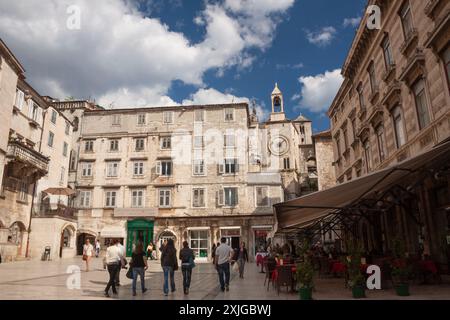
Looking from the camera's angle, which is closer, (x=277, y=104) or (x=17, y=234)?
(x=17, y=234)

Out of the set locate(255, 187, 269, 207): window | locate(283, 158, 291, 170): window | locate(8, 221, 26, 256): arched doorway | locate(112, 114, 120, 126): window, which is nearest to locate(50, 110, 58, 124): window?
locate(112, 114, 120, 126): window

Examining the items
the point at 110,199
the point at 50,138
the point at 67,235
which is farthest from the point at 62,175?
the point at 67,235

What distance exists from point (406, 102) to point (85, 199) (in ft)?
101

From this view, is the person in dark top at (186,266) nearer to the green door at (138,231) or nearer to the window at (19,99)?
the window at (19,99)

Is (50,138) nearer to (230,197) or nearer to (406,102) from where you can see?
(230,197)

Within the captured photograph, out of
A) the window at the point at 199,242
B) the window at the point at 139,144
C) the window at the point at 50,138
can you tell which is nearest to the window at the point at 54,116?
the window at the point at 50,138

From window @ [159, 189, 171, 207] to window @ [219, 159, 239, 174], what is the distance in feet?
18.5

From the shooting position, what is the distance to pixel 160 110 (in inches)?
1444

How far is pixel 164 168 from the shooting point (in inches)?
1363

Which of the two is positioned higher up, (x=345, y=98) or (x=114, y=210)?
(x=345, y=98)

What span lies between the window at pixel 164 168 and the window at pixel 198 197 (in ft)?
10.6

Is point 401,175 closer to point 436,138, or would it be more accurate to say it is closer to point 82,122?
point 436,138
